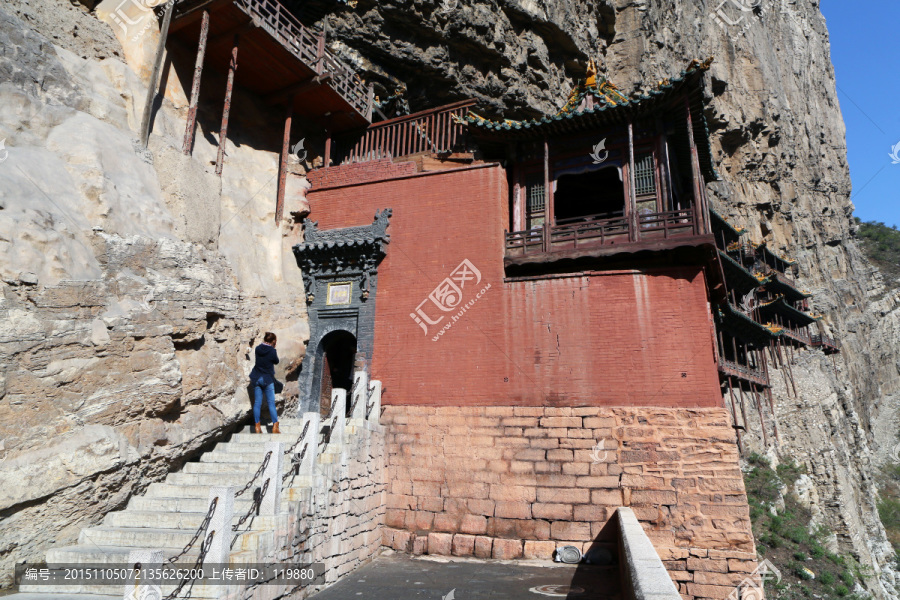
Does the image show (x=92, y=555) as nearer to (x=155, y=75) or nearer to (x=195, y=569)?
(x=195, y=569)

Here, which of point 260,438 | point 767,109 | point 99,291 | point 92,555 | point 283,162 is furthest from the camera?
point 767,109

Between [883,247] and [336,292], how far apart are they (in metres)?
59.0

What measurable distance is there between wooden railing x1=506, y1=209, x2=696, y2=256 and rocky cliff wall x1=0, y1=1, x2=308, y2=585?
18.6ft

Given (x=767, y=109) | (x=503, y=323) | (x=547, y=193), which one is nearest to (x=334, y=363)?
(x=503, y=323)

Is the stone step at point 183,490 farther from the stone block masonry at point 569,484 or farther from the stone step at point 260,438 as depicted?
the stone block masonry at point 569,484

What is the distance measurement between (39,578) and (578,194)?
14.0m

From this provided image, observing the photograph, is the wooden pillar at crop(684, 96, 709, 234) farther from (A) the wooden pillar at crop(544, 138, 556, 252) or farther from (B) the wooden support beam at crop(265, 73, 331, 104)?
(B) the wooden support beam at crop(265, 73, 331, 104)

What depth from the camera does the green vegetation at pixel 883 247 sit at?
154 ft

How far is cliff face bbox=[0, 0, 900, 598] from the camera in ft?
20.6

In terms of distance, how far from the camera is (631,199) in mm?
11211

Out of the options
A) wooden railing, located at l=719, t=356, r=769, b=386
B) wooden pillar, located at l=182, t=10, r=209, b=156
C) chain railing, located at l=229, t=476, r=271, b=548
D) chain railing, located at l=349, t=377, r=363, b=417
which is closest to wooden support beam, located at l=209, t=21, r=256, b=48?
wooden pillar, located at l=182, t=10, r=209, b=156

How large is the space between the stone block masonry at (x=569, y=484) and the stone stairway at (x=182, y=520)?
214cm

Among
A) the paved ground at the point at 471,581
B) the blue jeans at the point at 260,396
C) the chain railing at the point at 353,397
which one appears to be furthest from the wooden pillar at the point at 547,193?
the paved ground at the point at 471,581

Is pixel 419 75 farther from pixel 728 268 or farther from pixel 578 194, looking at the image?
pixel 728 268
